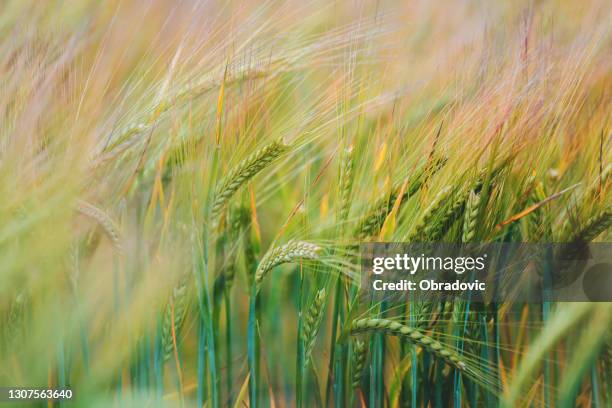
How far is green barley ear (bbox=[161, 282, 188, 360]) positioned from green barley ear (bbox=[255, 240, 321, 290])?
0.52 ft

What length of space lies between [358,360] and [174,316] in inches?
15.1

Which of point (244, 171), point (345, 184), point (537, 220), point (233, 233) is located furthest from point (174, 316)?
point (537, 220)

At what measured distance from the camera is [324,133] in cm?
103

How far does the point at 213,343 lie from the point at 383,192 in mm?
457

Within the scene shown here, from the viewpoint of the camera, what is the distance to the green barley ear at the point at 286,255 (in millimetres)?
992

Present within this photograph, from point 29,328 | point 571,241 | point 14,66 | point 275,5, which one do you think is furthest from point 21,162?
point 571,241

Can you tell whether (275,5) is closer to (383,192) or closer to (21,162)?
(383,192)

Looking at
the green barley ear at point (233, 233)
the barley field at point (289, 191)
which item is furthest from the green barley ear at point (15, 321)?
the green barley ear at point (233, 233)

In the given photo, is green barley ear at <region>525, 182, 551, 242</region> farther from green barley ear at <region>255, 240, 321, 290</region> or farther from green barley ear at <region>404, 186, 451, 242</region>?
green barley ear at <region>255, 240, 321, 290</region>

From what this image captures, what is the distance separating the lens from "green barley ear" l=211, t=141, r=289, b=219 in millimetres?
1021

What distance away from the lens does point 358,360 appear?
3.35 ft

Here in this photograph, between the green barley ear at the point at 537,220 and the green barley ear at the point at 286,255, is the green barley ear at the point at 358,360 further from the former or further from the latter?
the green barley ear at the point at 537,220

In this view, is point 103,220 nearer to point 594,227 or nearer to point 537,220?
point 537,220

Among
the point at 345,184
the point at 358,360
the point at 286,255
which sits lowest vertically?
the point at 358,360
